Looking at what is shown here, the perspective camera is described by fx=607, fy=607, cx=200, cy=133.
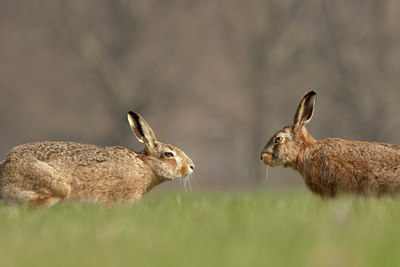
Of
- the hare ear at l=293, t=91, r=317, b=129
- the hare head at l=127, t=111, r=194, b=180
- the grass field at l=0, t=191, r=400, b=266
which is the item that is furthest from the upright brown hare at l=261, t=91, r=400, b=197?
the grass field at l=0, t=191, r=400, b=266

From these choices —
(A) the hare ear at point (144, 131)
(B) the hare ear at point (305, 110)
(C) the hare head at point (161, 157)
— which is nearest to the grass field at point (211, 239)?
(B) the hare ear at point (305, 110)

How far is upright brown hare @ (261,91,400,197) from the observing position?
7.39 m

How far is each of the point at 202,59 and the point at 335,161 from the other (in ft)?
56.6

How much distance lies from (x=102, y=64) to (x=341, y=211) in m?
18.8

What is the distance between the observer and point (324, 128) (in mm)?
28203

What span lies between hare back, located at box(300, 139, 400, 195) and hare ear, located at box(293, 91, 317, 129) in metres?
0.61

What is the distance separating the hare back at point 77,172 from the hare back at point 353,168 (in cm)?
241

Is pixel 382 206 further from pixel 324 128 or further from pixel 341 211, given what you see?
pixel 324 128

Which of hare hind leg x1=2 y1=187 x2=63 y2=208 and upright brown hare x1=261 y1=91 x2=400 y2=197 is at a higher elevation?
hare hind leg x1=2 y1=187 x2=63 y2=208

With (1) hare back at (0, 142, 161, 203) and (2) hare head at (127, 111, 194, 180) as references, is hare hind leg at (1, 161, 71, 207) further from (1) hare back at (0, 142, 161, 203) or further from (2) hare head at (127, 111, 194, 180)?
(2) hare head at (127, 111, 194, 180)

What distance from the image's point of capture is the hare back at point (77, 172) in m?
7.53

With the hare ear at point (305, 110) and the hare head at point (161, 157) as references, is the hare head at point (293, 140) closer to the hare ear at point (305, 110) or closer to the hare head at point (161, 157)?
the hare ear at point (305, 110)

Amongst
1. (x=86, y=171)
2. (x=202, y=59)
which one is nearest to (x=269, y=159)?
(x=86, y=171)

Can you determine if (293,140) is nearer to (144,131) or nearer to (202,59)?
(144,131)
